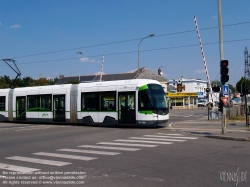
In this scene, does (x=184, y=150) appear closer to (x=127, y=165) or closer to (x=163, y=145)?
(x=163, y=145)

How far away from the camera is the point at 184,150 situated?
1318 centimetres

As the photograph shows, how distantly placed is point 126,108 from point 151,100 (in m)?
1.92

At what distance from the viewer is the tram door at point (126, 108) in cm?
2353

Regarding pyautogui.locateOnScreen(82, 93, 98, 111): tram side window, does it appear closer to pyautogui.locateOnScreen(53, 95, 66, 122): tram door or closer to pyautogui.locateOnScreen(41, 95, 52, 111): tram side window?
pyautogui.locateOnScreen(53, 95, 66, 122): tram door

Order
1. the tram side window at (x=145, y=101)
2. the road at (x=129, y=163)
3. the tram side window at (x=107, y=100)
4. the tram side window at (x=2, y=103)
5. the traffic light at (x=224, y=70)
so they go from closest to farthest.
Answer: the road at (x=129, y=163) < the traffic light at (x=224, y=70) < the tram side window at (x=145, y=101) < the tram side window at (x=107, y=100) < the tram side window at (x=2, y=103)

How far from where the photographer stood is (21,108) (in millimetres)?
31938

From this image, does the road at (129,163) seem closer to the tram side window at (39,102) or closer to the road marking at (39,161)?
the road marking at (39,161)

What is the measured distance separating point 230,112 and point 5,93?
856 inches

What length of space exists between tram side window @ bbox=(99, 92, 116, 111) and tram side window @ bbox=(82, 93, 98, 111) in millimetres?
607

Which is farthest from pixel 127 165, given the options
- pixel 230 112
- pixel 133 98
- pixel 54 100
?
pixel 230 112

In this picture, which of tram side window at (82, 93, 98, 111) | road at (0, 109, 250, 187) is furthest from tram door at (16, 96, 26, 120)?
road at (0, 109, 250, 187)

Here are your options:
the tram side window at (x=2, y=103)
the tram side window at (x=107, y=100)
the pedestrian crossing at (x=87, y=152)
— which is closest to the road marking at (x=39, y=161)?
the pedestrian crossing at (x=87, y=152)

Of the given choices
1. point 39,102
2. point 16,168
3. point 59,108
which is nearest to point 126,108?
point 59,108

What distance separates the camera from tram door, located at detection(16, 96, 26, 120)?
1246 inches
